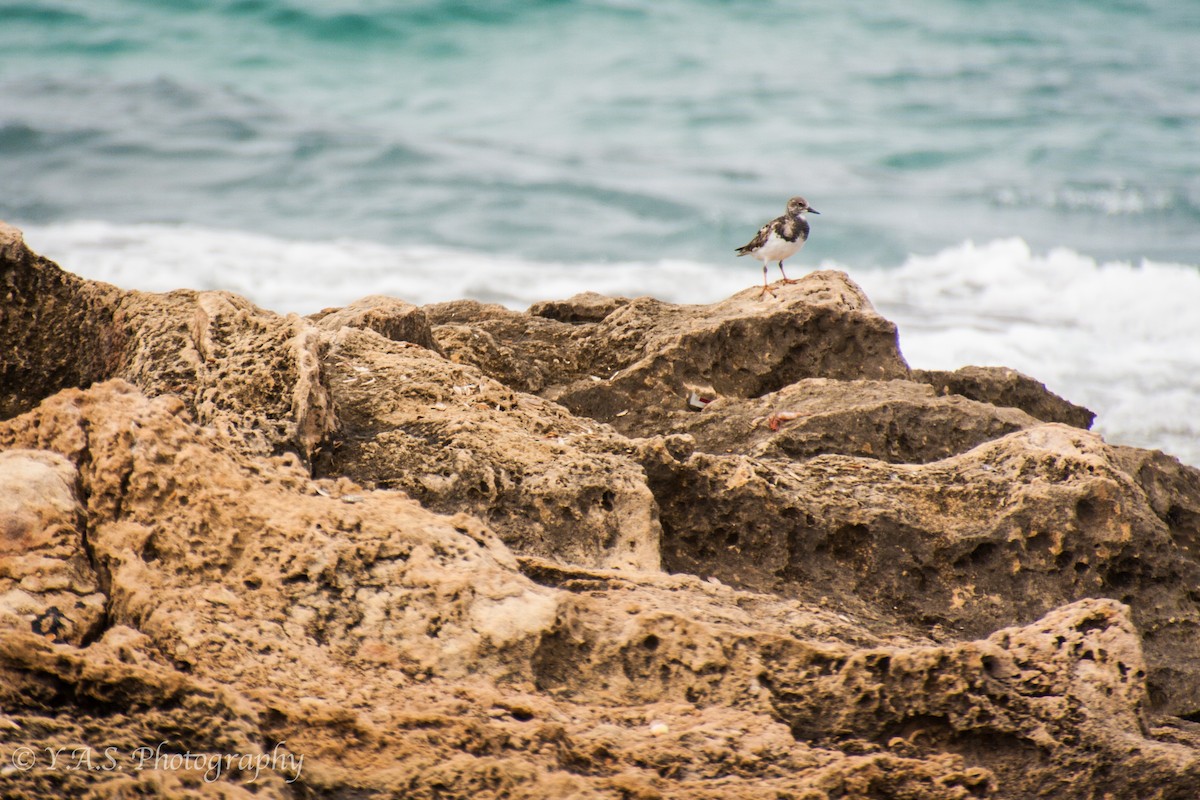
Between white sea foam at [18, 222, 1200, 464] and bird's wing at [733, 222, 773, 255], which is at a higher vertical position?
white sea foam at [18, 222, 1200, 464]

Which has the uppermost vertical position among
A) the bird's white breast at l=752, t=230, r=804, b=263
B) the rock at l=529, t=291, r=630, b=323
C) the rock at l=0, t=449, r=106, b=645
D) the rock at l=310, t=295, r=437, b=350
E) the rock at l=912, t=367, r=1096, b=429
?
the bird's white breast at l=752, t=230, r=804, b=263

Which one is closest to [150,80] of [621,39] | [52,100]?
[52,100]

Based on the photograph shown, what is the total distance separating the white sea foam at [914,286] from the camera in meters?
8.91

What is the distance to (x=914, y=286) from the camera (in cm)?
1146

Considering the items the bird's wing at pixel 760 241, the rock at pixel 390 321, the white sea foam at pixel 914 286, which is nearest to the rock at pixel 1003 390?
the rock at pixel 390 321

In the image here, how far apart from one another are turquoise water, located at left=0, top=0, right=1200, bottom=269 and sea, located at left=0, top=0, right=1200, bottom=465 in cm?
6

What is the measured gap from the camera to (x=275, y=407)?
305 centimetres

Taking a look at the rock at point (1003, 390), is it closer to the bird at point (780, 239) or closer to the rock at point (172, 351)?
the bird at point (780, 239)

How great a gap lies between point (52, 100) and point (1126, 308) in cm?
1419

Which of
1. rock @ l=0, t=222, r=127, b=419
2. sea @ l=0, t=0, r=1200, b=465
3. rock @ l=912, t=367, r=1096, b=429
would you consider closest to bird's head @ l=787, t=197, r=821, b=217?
sea @ l=0, t=0, r=1200, b=465

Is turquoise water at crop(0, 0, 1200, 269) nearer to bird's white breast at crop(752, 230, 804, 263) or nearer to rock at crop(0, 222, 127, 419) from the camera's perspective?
bird's white breast at crop(752, 230, 804, 263)

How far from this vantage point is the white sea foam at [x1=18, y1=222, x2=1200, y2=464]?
29.2ft

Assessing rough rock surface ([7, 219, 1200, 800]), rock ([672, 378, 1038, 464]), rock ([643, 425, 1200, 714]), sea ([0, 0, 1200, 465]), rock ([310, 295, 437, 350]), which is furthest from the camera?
sea ([0, 0, 1200, 465])

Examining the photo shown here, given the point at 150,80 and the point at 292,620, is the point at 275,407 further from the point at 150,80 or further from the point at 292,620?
the point at 150,80
